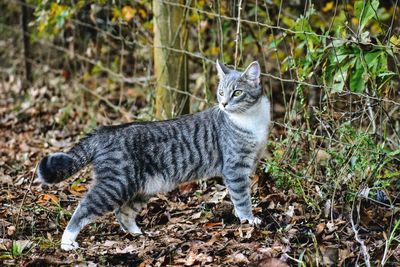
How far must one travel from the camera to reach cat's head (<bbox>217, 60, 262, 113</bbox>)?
5188 millimetres

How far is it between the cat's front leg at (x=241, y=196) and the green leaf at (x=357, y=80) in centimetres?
109

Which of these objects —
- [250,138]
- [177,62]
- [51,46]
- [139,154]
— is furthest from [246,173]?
[51,46]

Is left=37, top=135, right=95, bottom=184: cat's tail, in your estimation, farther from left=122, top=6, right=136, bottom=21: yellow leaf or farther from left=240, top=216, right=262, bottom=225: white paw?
left=122, top=6, right=136, bottom=21: yellow leaf

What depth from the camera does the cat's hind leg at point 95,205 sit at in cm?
482

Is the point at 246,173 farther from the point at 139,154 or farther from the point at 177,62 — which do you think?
the point at 177,62

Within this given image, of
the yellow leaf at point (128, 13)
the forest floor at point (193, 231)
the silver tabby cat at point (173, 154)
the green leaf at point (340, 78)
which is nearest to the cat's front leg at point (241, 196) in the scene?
the silver tabby cat at point (173, 154)

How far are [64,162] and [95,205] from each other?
1.30 feet

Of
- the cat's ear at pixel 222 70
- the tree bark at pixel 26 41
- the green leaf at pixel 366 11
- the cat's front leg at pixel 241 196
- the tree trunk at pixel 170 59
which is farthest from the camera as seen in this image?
the tree bark at pixel 26 41

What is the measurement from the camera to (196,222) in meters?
5.23

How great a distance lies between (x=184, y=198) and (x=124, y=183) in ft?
3.43

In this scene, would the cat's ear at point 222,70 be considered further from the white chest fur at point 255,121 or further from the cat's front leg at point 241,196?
the cat's front leg at point 241,196

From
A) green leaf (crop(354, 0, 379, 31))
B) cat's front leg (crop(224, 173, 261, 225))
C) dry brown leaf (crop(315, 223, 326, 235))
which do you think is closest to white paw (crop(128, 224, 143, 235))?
cat's front leg (crop(224, 173, 261, 225))

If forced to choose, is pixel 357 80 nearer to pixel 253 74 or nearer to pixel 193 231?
pixel 253 74

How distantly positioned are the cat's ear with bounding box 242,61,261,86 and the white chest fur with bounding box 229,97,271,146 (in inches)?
7.5
